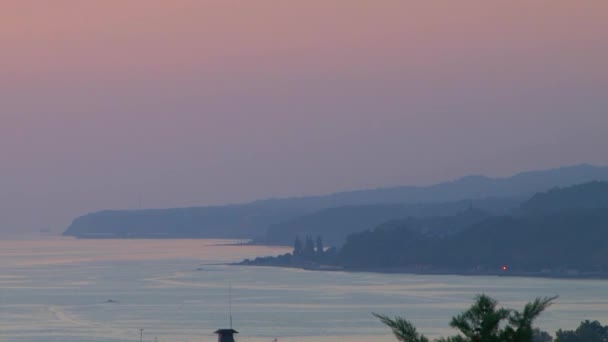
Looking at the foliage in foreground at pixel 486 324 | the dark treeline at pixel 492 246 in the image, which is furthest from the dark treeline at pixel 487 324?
the dark treeline at pixel 492 246

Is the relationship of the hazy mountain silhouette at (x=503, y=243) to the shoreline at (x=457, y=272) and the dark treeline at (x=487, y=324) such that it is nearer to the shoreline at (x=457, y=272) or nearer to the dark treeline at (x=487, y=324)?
the shoreline at (x=457, y=272)

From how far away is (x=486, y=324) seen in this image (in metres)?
7.81

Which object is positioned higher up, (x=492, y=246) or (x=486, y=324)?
(x=492, y=246)

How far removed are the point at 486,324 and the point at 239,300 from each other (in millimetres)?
43942

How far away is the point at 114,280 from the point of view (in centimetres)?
6662

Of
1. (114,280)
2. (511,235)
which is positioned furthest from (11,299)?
A: (511,235)

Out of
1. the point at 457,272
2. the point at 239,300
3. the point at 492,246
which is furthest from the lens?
the point at 492,246

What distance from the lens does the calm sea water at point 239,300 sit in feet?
128

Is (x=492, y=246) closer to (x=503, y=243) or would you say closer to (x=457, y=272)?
(x=503, y=243)

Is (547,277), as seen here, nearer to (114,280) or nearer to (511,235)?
(511,235)

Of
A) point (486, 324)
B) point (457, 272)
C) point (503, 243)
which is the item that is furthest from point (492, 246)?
point (486, 324)

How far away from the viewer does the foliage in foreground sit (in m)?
7.72

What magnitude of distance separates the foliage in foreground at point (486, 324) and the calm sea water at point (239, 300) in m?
27.1

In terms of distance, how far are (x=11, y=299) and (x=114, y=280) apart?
13.6 m
